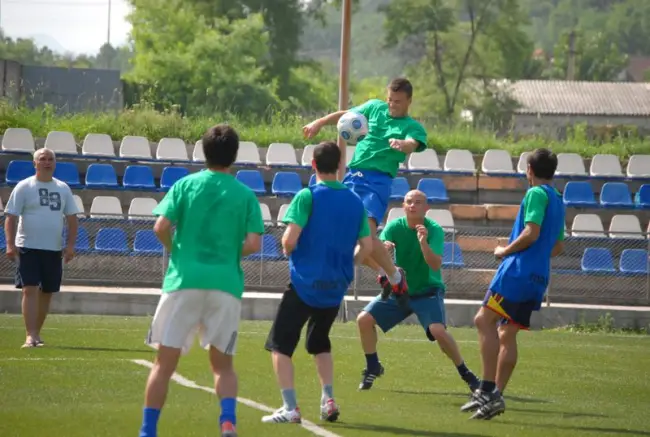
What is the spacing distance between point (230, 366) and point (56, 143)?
19948 mm

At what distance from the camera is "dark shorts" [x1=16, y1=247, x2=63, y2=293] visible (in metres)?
14.2

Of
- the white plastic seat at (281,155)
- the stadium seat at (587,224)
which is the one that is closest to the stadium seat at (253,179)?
the white plastic seat at (281,155)

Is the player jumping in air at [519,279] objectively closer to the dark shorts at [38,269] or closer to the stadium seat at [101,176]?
the dark shorts at [38,269]

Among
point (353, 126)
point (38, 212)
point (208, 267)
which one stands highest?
point (353, 126)

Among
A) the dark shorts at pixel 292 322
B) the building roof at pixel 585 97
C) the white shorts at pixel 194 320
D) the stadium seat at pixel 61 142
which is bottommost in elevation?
the dark shorts at pixel 292 322

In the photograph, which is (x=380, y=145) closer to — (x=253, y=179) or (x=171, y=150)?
(x=253, y=179)

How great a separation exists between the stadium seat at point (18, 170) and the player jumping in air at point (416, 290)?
14291 millimetres

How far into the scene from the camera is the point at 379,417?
33.3 feet

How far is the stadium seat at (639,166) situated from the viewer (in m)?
29.9

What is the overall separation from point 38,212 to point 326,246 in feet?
18.3

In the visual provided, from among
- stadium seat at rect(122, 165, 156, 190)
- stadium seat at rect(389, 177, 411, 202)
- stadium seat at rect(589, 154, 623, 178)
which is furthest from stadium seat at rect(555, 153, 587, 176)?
stadium seat at rect(122, 165, 156, 190)

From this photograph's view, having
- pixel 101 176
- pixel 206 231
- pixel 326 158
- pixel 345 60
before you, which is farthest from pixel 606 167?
pixel 206 231

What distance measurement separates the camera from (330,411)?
9.65m

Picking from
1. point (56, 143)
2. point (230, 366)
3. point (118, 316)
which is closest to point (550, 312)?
point (118, 316)
